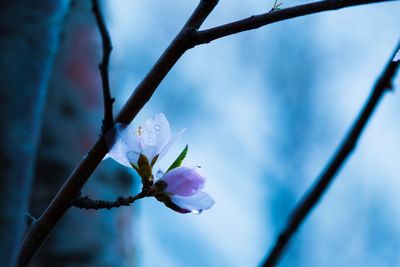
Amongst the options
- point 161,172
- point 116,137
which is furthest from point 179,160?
point 116,137

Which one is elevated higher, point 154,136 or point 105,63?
point 105,63

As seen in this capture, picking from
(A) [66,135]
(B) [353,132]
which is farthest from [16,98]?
(A) [66,135]

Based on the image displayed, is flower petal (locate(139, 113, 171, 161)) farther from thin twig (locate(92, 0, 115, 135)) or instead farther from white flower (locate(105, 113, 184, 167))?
thin twig (locate(92, 0, 115, 135))

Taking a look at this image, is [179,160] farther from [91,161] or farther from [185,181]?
[91,161]

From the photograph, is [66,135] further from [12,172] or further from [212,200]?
[12,172]

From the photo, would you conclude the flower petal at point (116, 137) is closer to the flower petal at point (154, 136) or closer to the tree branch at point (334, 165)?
the flower petal at point (154, 136)

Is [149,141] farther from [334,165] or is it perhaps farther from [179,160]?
[334,165]

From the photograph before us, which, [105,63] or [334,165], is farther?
[334,165]
